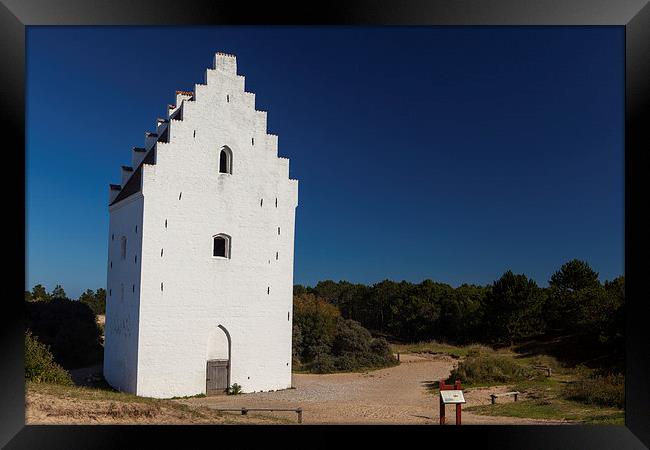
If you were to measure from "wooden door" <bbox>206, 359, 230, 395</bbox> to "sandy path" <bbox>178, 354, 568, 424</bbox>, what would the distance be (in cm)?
41

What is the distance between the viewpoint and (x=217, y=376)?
15133 millimetres

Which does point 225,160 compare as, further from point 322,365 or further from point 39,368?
point 322,365

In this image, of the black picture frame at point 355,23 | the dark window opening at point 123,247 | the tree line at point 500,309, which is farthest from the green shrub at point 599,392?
the dark window opening at point 123,247

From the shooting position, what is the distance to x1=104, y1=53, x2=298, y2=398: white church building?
14.5m

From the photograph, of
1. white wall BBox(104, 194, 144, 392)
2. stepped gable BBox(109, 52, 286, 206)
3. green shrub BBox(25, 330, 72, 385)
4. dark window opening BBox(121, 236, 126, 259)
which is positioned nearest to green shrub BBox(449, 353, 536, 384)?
stepped gable BBox(109, 52, 286, 206)

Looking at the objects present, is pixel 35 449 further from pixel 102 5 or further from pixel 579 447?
pixel 579 447

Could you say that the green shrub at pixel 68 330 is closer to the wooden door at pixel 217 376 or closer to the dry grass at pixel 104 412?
the wooden door at pixel 217 376

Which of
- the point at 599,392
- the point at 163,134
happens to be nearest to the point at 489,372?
the point at 599,392

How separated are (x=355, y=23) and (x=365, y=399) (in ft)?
36.9

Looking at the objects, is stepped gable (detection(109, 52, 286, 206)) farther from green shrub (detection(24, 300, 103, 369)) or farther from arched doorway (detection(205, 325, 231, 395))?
green shrub (detection(24, 300, 103, 369))

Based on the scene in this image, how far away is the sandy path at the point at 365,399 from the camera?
1218 centimetres

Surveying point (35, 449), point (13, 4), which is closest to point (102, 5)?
point (13, 4)

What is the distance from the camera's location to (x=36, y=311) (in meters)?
22.3

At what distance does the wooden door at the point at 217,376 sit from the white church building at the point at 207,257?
3 cm
